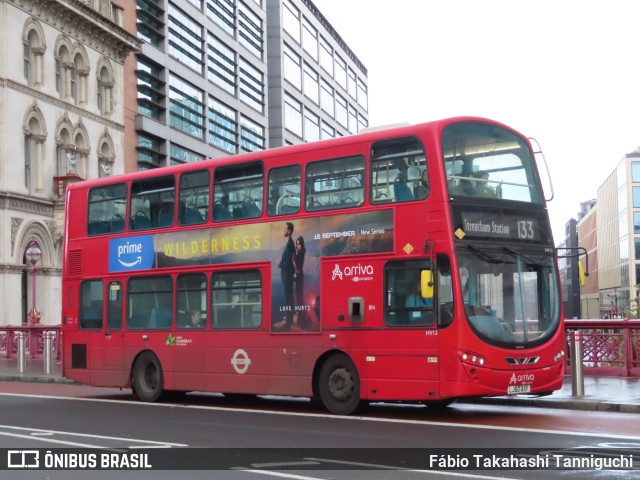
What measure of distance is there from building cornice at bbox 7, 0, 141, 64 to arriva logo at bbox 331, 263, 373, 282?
30.3m

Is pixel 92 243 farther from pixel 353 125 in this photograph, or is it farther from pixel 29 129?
pixel 353 125

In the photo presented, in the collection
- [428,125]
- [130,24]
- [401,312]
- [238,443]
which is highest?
[130,24]

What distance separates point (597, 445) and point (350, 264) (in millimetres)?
5444

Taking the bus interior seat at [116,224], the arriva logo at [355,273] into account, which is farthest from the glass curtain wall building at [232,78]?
the arriva logo at [355,273]

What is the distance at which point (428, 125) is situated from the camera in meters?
14.8

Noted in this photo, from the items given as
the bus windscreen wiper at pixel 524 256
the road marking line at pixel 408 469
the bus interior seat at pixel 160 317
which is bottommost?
the road marking line at pixel 408 469

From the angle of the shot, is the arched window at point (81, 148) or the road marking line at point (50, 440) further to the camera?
the arched window at point (81, 148)

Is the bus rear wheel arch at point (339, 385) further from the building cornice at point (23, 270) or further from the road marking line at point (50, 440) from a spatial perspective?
the building cornice at point (23, 270)

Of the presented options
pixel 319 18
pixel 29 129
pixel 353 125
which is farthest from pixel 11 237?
pixel 353 125

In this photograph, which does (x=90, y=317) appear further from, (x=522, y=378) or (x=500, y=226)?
(x=522, y=378)

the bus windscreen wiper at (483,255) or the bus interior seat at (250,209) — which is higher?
the bus interior seat at (250,209)

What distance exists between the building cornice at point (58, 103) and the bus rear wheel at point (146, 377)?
988 inches

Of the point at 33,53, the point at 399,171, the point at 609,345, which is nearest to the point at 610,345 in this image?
the point at 609,345

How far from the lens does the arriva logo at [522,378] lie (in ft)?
47.1
